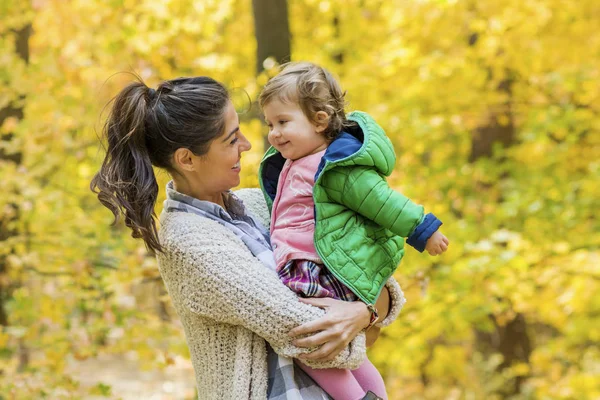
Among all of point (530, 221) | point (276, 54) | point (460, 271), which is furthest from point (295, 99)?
point (530, 221)

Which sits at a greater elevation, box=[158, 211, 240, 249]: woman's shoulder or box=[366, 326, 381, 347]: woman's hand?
box=[158, 211, 240, 249]: woman's shoulder

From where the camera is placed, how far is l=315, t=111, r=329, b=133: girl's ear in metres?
2.01

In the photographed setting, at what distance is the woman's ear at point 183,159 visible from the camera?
2.00 metres

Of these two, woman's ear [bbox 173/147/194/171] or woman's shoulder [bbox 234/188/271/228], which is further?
woman's shoulder [bbox 234/188/271/228]

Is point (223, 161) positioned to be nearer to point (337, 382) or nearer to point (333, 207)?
point (333, 207)

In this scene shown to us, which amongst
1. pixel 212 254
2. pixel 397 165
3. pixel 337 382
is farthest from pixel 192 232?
pixel 397 165

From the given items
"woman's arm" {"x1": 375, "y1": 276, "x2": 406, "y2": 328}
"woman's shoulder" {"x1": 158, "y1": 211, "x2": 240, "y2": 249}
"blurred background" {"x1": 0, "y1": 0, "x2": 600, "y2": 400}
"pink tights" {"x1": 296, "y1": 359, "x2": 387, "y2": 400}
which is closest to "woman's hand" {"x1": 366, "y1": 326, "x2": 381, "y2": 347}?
"woman's arm" {"x1": 375, "y1": 276, "x2": 406, "y2": 328}

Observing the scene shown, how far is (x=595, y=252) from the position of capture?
15.6 feet

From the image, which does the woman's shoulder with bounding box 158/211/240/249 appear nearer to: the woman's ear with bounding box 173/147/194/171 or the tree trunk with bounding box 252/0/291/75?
the woman's ear with bounding box 173/147/194/171

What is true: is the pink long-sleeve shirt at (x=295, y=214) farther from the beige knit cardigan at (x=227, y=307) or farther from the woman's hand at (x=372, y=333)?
the woman's hand at (x=372, y=333)

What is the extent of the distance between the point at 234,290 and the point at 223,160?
0.40 metres

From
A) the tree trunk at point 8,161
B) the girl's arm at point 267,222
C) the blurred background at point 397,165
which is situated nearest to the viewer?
the girl's arm at point 267,222

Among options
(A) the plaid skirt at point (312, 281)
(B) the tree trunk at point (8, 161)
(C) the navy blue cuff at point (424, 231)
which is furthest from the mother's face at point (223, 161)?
(B) the tree trunk at point (8, 161)

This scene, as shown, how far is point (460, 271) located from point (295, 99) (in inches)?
113
